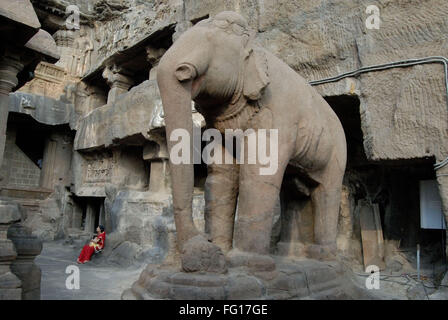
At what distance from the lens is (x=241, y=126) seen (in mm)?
2307

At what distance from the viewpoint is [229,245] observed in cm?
251

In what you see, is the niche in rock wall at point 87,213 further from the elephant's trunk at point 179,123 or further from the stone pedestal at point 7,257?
the elephant's trunk at point 179,123

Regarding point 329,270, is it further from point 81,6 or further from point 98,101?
point 81,6

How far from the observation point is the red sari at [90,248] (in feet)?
23.9

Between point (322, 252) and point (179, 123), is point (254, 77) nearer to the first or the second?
point (179, 123)

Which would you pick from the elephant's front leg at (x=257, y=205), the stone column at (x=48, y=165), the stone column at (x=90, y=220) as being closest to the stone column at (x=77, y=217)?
the stone column at (x=90, y=220)

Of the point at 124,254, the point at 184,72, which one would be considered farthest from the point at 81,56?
the point at 184,72

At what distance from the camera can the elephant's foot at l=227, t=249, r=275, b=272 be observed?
2096mm

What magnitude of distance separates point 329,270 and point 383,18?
2834 millimetres

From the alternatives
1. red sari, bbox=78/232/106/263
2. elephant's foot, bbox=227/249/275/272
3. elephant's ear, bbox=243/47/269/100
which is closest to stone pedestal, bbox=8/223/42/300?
elephant's foot, bbox=227/249/275/272

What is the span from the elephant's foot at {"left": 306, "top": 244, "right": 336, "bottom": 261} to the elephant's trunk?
3.86ft

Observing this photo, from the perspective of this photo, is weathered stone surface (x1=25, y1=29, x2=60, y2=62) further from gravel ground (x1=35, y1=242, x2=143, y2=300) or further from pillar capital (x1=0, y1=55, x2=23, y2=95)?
gravel ground (x1=35, y1=242, x2=143, y2=300)

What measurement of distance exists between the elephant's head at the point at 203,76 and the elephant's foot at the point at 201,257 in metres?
0.07

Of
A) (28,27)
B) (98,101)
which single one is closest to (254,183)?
(28,27)
